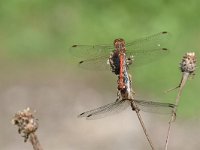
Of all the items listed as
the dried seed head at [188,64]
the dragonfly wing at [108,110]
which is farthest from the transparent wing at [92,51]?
the dried seed head at [188,64]

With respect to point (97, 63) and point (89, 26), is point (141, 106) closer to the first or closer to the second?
point (97, 63)

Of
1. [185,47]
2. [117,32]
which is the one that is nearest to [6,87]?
[117,32]

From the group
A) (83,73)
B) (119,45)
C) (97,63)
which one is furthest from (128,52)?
(83,73)

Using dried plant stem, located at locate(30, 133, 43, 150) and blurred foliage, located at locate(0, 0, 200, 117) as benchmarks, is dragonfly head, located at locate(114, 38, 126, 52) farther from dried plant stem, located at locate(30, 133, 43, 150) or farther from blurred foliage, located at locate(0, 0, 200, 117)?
blurred foliage, located at locate(0, 0, 200, 117)

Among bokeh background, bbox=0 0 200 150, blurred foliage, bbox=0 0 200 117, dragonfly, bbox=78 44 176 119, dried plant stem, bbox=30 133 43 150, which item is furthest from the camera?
blurred foliage, bbox=0 0 200 117

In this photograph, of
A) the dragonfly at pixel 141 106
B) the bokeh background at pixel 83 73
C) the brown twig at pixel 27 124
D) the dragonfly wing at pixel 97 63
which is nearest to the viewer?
the brown twig at pixel 27 124

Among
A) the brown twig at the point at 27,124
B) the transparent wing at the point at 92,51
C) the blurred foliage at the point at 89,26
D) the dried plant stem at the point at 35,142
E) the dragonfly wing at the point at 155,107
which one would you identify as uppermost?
the blurred foliage at the point at 89,26

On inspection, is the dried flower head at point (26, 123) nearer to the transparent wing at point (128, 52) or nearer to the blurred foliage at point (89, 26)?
the transparent wing at point (128, 52)

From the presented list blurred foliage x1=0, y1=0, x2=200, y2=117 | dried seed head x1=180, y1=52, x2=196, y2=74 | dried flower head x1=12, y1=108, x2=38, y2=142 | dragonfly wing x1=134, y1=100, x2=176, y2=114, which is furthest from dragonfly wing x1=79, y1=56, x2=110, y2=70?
blurred foliage x1=0, y1=0, x2=200, y2=117
